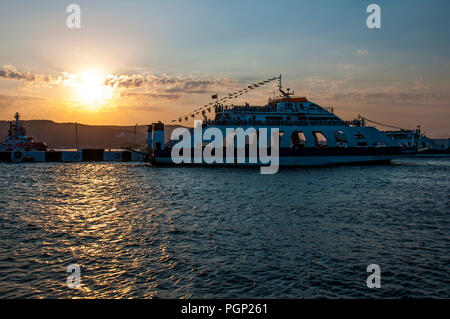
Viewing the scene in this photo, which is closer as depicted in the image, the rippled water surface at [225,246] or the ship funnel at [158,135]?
the rippled water surface at [225,246]

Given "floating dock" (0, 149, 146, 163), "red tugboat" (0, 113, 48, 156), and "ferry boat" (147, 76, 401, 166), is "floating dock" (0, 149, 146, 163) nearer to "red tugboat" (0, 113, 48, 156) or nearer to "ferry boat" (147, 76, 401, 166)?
"red tugboat" (0, 113, 48, 156)

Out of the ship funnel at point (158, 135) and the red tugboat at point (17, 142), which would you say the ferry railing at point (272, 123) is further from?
the red tugboat at point (17, 142)

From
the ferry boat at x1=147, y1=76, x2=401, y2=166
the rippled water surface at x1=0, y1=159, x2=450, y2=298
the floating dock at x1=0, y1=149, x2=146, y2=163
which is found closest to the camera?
the rippled water surface at x1=0, y1=159, x2=450, y2=298

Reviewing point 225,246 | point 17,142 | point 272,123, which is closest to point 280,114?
point 272,123

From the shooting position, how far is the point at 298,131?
65.2m

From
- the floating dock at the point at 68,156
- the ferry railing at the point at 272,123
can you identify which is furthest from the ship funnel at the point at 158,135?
the floating dock at the point at 68,156

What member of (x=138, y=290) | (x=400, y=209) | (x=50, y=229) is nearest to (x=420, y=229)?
(x=400, y=209)

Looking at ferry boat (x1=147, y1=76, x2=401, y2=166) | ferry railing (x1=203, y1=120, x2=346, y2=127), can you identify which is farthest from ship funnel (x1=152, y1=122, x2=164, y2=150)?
ferry railing (x1=203, y1=120, x2=346, y2=127)

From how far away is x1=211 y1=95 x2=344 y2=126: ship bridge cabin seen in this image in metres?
63.5

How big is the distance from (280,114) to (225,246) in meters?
54.7

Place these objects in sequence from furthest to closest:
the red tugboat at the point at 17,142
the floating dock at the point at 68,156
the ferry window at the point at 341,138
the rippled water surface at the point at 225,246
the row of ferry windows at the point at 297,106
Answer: the red tugboat at the point at 17,142 → the floating dock at the point at 68,156 → the ferry window at the point at 341,138 → the row of ferry windows at the point at 297,106 → the rippled water surface at the point at 225,246

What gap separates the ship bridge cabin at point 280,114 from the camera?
6353 centimetres

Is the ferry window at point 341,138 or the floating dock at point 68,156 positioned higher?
the ferry window at point 341,138
